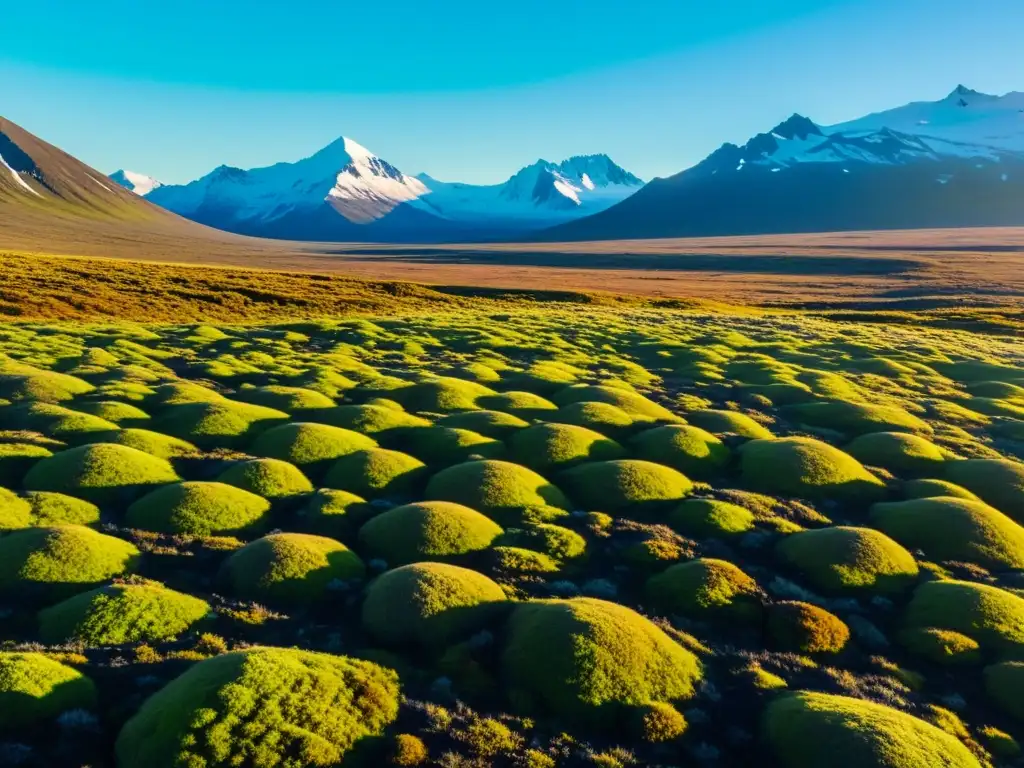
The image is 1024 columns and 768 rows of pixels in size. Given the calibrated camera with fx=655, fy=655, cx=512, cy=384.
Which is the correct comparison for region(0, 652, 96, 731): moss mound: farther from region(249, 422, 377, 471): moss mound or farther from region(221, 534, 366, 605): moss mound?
region(249, 422, 377, 471): moss mound

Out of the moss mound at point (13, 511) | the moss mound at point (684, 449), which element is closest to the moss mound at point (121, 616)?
the moss mound at point (13, 511)

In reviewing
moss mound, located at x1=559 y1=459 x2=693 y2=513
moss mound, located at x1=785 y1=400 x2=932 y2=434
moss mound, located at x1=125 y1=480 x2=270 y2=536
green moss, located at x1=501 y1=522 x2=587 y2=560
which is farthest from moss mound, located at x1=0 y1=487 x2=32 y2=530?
moss mound, located at x1=785 y1=400 x2=932 y2=434

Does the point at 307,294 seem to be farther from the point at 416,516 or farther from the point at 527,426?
the point at 416,516

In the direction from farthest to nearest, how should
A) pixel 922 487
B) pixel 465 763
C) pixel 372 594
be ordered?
pixel 922 487 → pixel 372 594 → pixel 465 763

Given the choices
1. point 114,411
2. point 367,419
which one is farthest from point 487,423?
point 114,411

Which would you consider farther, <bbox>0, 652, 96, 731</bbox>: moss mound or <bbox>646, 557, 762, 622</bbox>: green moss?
<bbox>646, 557, 762, 622</bbox>: green moss

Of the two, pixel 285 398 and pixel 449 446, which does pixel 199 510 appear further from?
pixel 285 398

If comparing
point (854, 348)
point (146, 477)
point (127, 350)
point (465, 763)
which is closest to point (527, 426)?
point (146, 477)

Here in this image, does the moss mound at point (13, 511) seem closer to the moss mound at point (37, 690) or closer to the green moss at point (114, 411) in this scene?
the moss mound at point (37, 690)
